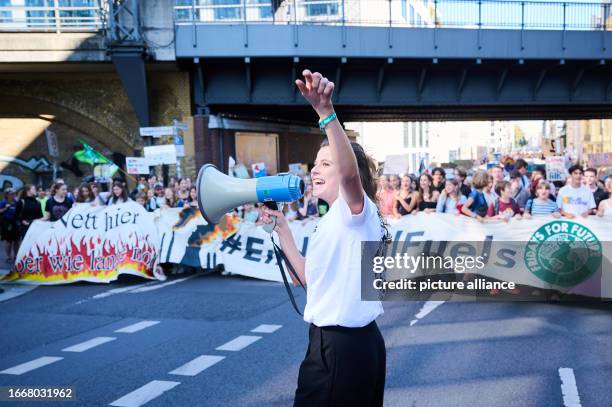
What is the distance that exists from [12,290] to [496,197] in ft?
27.0

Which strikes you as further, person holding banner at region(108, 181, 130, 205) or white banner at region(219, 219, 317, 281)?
person holding banner at region(108, 181, 130, 205)

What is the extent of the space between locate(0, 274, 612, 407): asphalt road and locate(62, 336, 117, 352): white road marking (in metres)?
0.01

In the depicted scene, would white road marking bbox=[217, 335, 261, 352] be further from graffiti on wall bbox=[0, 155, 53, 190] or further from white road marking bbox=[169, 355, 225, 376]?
graffiti on wall bbox=[0, 155, 53, 190]

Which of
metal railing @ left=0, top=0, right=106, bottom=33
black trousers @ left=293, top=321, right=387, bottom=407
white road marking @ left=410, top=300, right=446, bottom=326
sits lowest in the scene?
white road marking @ left=410, top=300, right=446, bottom=326

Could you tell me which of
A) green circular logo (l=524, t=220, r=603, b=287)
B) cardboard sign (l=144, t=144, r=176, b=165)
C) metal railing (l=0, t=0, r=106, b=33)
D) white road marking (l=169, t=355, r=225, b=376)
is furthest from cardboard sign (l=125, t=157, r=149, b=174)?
white road marking (l=169, t=355, r=225, b=376)

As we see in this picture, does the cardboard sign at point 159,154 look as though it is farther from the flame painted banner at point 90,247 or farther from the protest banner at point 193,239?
the protest banner at point 193,239

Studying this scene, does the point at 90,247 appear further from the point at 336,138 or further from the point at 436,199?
the point at 336,138

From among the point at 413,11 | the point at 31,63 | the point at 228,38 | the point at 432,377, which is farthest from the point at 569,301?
the point at 413,11

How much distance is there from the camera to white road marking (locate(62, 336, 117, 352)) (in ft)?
20.5

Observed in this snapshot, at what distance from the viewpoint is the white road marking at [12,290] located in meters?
9.73

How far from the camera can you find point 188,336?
6.66 metres

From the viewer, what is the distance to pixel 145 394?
15.9ft

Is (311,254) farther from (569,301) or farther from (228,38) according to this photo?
(228,38)

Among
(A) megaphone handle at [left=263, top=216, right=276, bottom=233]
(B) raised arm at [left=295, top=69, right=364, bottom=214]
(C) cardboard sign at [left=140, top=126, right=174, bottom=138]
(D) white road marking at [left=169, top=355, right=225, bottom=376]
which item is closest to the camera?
(B) raised arm at [left=295, top=69, right=364, bottom=214]
